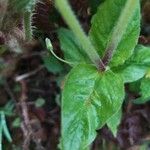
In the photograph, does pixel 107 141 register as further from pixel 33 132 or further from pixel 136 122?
pixel 33 132

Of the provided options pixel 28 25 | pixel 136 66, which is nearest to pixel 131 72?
pixel 136 66

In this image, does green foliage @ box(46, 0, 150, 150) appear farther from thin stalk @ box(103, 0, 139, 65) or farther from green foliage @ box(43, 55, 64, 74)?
green foliage @ box(43, 55, 64, 74)

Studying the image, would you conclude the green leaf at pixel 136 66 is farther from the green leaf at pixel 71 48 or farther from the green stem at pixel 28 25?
the green stem at pixel 28 25

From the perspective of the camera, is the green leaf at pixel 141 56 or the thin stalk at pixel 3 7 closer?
the thin stalk at pixel 3 7

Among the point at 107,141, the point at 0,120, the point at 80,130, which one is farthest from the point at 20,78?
the point at 80,130

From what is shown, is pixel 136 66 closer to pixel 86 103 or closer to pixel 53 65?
pixel 86 103

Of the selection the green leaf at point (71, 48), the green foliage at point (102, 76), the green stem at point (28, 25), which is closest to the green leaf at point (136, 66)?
the green foliage at point (102, 76)
